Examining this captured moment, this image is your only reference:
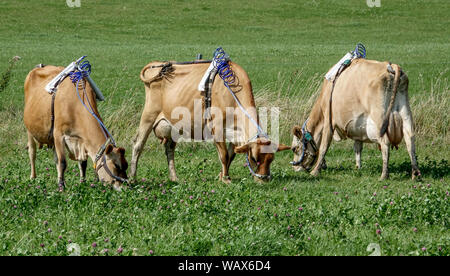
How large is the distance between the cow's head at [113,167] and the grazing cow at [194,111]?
1.73 m

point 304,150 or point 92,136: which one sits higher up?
point 92,136

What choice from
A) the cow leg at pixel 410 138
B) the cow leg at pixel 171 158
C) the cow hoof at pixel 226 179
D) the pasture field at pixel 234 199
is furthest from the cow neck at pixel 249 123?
the cow leg at pixel 410 138

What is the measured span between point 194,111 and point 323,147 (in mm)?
2516

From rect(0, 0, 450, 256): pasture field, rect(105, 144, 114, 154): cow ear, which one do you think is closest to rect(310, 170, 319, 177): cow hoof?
rect(0, 0, 450, 256): pasture field

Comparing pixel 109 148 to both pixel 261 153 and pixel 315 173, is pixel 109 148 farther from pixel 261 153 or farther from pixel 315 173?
pixel 315 173

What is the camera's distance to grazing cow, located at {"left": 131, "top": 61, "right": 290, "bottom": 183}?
10453 millimetres

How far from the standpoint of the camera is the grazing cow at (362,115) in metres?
11.5

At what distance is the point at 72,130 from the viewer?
1034 cm

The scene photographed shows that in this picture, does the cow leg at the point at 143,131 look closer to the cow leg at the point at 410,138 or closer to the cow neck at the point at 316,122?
the cow neck at the point at 316,122

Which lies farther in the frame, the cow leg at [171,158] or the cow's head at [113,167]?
the cow leg at [171,158]

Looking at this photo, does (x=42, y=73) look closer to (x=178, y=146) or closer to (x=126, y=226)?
(x=178, y=146)

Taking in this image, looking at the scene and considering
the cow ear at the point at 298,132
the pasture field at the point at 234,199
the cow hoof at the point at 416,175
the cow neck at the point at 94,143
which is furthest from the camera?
the cow ear at the point at 298,132

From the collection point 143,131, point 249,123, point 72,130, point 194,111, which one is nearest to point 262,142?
point 249,123

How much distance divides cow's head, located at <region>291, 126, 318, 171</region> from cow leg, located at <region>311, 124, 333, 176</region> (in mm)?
132
